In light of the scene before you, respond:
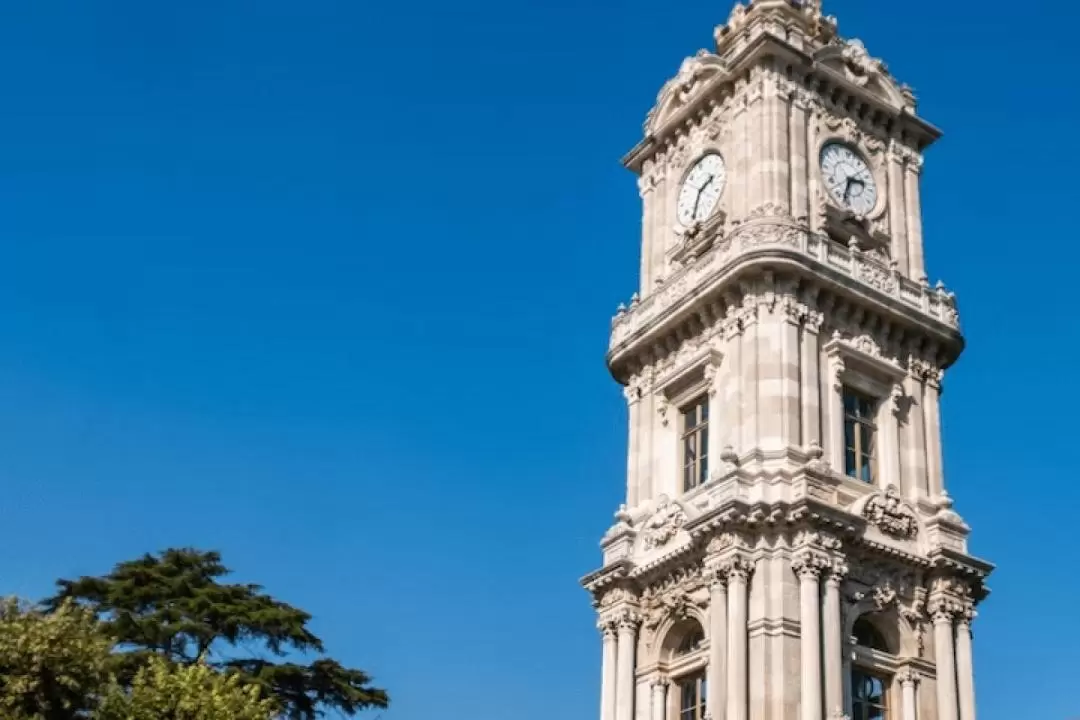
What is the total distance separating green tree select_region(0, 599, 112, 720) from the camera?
29000mm

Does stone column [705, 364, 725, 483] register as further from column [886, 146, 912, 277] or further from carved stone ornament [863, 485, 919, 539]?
column [886, 146, 912, 277]

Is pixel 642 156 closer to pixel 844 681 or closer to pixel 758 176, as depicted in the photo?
pixel 758 176

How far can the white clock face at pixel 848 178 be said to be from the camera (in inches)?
1687

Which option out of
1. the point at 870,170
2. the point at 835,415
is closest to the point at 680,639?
the point at 835,415

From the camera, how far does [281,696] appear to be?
140 feet

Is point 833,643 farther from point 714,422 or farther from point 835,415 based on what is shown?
point 714,422

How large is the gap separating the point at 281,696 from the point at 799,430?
55.7 ft

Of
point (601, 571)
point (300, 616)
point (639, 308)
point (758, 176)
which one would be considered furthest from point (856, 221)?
point (300, 616)

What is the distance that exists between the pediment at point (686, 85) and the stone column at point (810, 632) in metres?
16.1

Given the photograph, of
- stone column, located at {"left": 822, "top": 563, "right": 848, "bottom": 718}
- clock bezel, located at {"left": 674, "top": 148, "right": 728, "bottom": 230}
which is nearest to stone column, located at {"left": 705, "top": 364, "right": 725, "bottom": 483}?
stone column, located at {"left": 822, "top": 563, "right": 848, "bottom": 718}

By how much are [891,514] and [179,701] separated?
58.7 ft

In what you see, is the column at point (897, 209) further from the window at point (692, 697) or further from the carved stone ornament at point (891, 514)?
the window at point (692, 697)

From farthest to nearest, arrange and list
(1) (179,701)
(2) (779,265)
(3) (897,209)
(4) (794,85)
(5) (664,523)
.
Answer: (3) (897,209), (4) (794,85), (5) (664,523), (2) (779,265), (1) (179,701)

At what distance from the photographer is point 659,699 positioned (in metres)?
37.5
